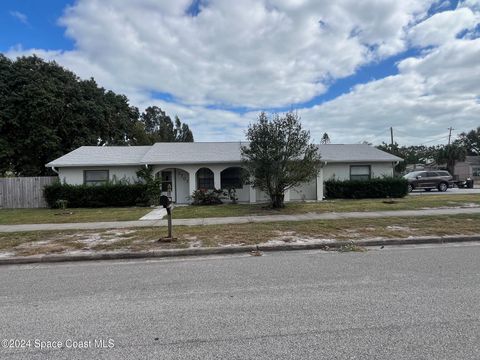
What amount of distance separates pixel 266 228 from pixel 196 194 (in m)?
9.29

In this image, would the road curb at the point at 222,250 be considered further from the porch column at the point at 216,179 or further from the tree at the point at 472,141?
the tree at the point at 472,141

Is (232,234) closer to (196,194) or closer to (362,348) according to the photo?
(362,348)

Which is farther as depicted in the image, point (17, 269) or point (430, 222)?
point (430, 222)

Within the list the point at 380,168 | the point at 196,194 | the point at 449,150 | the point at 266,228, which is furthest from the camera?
the point at 449,150

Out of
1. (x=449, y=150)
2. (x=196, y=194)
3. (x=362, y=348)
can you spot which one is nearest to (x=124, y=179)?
(x=196, y=194)

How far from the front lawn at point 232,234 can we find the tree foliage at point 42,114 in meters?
19.4

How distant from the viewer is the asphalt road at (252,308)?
3.32m

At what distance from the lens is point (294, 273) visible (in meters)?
6.01

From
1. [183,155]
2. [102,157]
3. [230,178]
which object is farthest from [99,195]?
[230,178]

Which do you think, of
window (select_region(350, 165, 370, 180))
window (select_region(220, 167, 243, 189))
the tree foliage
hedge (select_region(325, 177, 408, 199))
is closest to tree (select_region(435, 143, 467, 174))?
window (select_region(350, 165, 370, 180))

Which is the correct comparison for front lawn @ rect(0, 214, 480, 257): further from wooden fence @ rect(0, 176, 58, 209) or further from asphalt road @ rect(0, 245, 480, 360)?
wooden fence @ rect(0, 176, 58, 209)

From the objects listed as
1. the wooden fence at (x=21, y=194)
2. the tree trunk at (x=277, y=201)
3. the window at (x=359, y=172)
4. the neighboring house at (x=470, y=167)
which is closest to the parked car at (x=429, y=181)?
the window at (x=359, y=172)

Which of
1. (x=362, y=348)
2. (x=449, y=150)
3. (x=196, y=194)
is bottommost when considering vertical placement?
(x=362, y=348)

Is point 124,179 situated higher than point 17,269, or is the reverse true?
point 124,179
